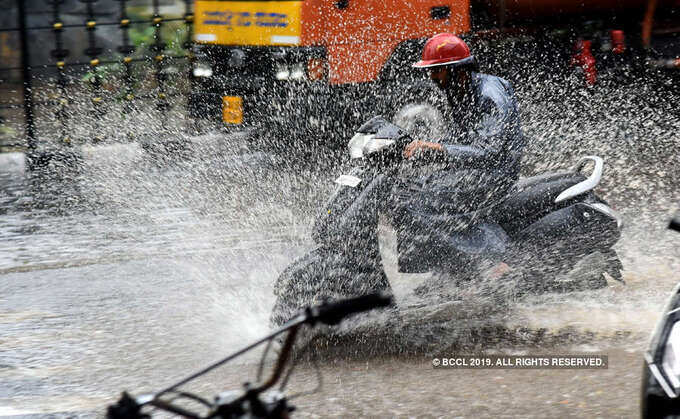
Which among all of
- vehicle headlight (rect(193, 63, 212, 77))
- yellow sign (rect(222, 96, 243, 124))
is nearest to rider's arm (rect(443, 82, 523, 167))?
yellow sign (rect(222, 96, 243, 124))

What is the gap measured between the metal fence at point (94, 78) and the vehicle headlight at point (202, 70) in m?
0.81

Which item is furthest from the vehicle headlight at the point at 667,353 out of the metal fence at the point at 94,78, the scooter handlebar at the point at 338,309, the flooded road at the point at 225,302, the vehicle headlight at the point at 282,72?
the metal fence at the point at 94,78

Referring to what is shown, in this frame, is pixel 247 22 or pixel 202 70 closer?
pixel 247 22

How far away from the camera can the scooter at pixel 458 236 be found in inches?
176

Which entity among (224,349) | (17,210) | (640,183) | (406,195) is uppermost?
(406,195)

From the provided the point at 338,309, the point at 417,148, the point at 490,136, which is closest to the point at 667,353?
the point at 338,309

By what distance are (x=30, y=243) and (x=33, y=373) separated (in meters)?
3.19

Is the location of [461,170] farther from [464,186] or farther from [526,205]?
[526,205]

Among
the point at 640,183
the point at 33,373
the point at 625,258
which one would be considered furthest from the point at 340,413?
the point at 640,183

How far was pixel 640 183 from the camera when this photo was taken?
8703 millimetres

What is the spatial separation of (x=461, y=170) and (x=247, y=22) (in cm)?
659

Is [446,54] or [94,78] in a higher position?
[446,54]

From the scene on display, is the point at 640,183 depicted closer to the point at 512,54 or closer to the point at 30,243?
the point at 512,54

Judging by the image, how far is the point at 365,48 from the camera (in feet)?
34.6
